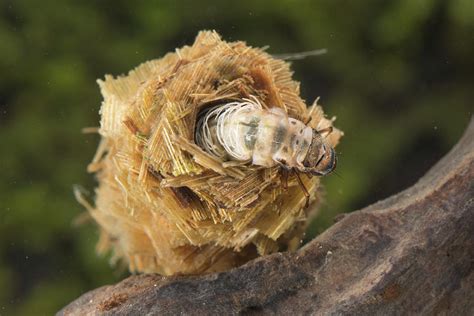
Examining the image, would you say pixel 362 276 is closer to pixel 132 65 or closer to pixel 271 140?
pixel 271 140

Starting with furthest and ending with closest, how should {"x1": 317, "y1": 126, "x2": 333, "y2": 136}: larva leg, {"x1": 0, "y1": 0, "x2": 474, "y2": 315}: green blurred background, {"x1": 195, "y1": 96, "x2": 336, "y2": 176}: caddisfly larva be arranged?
{"x1": 0, "y1": 0, "x2": 474, "y2": 315}: green blurred background → {"x1": 317, "y1": 126, "x2": 333, "y2": 136}: larva leg → {"x1": 195, "y1": 96, "x2": 336, "y2": 176}: caddisfly larva

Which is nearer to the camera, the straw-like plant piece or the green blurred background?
the straw-like plant piece

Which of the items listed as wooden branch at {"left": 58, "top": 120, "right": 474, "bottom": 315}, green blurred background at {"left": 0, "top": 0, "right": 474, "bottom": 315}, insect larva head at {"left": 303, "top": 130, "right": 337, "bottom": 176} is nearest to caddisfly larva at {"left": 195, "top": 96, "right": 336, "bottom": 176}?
insect larva head at {"left": 303, "top": 130, "right": 337, "bottom": 176}

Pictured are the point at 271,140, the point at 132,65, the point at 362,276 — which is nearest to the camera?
the point at 271,140

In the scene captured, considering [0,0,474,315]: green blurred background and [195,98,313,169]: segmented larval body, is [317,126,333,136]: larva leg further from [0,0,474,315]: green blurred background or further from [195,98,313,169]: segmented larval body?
[0,0,474,315]: green blurred background

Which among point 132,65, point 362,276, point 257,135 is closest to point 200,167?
point 257,135

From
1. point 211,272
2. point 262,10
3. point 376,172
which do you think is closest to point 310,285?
point 211,272

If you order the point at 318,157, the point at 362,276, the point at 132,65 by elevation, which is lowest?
the point at 362,276

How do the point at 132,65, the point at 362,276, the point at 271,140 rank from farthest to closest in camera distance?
the point at 132,65, the point at 362,276, the point at 271,140
